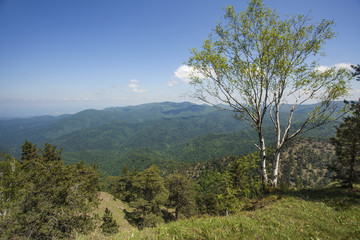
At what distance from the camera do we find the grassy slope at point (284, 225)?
4.91 meters

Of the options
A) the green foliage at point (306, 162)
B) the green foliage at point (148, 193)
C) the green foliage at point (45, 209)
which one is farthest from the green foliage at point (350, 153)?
the green foliage at point (306, 162)

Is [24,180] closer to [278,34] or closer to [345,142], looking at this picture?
[278,34]

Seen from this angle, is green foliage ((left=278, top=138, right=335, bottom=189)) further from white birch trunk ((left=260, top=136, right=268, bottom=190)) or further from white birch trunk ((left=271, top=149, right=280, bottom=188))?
white birch trunk ((left=260, top=136, right=268, bottom=190))

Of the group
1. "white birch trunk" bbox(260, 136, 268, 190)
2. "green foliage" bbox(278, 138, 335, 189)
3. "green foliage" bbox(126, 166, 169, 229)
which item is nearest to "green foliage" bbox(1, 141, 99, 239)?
"white birch trunk" bbox(260, 136, 268, 190)

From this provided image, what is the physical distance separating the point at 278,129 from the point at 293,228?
233 inches

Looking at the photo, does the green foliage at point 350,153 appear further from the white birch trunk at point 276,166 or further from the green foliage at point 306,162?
the green foliage at point 306,162

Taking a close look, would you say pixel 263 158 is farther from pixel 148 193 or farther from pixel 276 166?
pixel 148 193

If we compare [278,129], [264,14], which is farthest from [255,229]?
[264,14]

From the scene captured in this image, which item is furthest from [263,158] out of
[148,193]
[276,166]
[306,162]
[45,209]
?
[306,162]

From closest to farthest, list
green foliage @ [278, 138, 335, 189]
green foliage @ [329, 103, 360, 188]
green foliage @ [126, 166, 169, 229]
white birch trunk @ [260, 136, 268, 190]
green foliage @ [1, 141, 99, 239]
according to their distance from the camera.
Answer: green foliage @ [1, 141, 99, 239]
white birch trunk @ [260, 136, 268, 190]
green foliage @ [329, 103, 360, 188]
green foliage @ [126, 166, 169, 229]
green foliage @ [278, 138, 335, 189]

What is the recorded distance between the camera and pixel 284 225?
552 cm

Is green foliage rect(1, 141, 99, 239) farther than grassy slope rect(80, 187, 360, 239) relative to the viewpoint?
Yes

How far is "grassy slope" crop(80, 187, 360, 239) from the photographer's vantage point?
A: 193 inches

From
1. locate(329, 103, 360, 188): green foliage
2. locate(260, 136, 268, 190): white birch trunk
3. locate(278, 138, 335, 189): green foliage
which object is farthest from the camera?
locate(278, 138, 335, 189): green foliage
